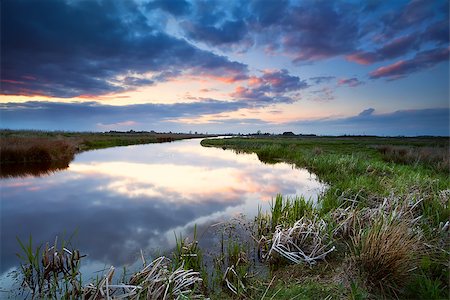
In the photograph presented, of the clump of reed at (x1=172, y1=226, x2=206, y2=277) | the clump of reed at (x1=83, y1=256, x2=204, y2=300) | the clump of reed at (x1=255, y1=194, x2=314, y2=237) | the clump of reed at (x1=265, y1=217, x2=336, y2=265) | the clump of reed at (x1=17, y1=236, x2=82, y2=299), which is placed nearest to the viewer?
the clump of reed at (x1=83, y1=256, x2=204, y2=300)

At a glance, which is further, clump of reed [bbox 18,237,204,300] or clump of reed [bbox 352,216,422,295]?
clump of reed [bbox 352,216,422,295]

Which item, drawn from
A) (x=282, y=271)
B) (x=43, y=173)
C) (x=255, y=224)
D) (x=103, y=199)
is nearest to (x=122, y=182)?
(x=103, y=199)

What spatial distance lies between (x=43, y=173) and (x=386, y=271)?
20346 mm

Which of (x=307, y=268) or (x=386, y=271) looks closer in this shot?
(x=386, y=271)

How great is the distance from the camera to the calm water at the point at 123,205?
23.9 ft

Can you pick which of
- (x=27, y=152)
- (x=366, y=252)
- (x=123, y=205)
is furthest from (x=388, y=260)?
(x=27, y=152)

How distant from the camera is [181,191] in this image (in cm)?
1452

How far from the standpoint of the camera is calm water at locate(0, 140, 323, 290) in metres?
7.29

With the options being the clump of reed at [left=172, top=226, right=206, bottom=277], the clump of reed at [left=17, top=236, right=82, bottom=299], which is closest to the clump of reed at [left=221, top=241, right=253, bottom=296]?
the clump of reed at [left=172, top=226, right=206, bottom=277]

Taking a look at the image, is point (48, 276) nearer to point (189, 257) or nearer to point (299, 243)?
point (189, 257)

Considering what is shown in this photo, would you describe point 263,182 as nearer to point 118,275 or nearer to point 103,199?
point 103,199

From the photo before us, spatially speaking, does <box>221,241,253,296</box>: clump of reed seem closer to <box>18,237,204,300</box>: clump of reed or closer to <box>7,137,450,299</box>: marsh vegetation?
<box>7,137,450,299</box>: marsh vegetation

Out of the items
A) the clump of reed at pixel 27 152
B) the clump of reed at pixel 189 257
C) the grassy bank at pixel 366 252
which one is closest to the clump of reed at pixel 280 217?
the grassy bank at pixel 366 252

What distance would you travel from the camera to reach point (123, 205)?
11.5 meters
